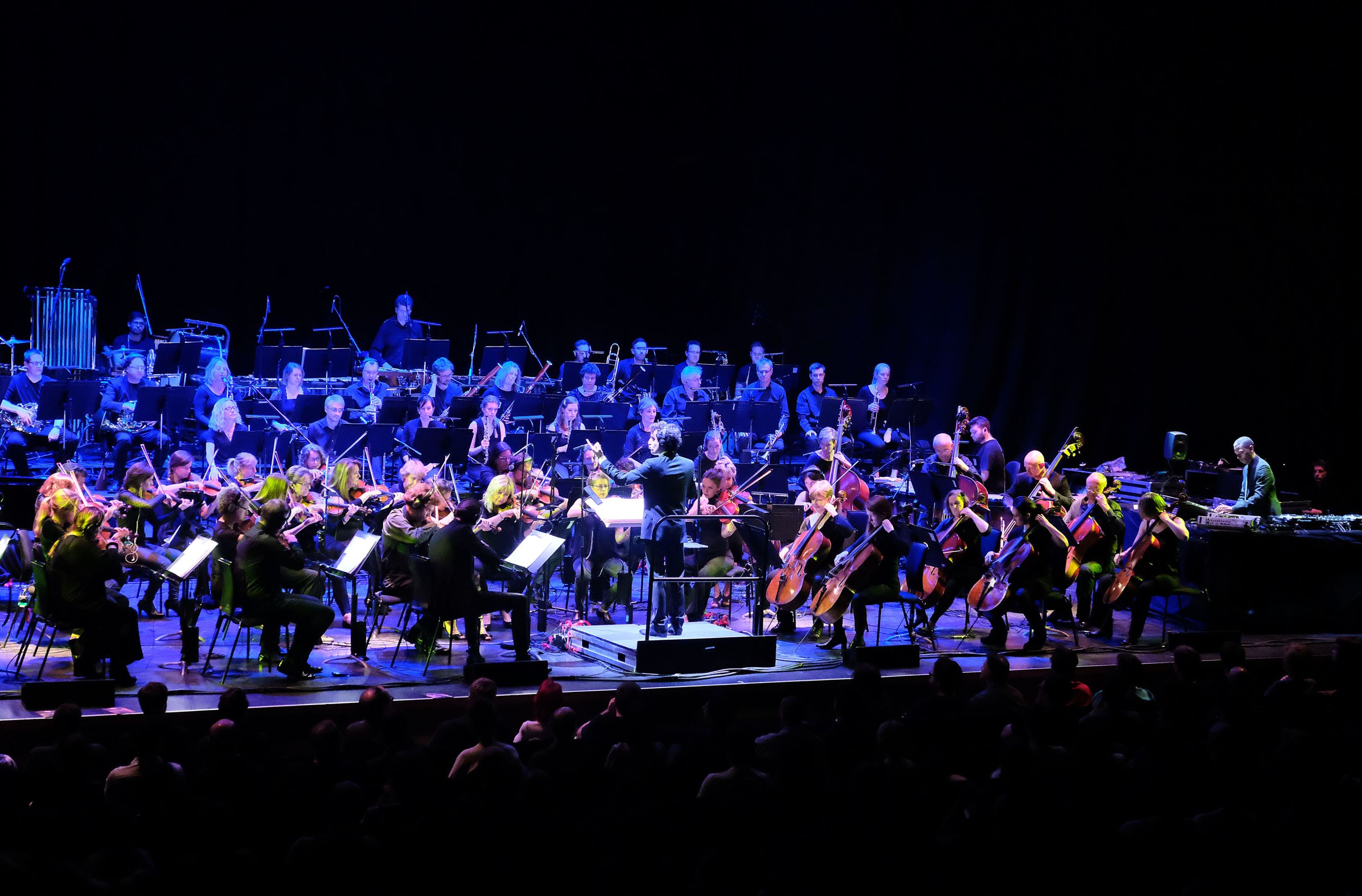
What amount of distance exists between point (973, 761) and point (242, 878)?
3.36 m

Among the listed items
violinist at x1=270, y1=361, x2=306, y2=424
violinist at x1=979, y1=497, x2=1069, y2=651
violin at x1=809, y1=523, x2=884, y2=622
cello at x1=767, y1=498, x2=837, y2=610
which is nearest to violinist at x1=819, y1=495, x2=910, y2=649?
violin at x1=809, y1=523, x2=884, y2=622

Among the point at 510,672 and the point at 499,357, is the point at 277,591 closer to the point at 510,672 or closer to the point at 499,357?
the point at 510,672

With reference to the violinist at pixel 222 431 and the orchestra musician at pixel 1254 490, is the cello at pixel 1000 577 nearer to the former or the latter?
the orchestra musician at pixel 1254 490

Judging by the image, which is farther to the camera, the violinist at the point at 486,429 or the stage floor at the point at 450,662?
the violinist at the point at 486,429

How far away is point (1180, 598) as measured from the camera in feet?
36.3

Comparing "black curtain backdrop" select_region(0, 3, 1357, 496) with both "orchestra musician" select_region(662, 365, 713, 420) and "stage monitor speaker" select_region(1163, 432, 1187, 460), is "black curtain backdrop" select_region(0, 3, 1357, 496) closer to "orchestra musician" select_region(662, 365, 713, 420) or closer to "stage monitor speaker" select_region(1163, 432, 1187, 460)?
"stage monitor speaker" select_region(1163, 432, 1187, 460)

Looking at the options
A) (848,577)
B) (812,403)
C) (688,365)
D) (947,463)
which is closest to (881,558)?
(848,577)

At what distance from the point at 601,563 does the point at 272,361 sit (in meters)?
4.38

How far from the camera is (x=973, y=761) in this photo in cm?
580

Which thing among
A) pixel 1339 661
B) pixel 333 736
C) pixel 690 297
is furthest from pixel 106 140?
pixel 1339 661

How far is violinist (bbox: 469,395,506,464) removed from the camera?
460 inches

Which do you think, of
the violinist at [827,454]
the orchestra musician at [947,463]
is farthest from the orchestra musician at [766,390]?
the orchestra musician at [947,463]

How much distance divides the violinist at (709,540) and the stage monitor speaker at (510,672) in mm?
1873

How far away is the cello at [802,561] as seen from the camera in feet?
29.2
